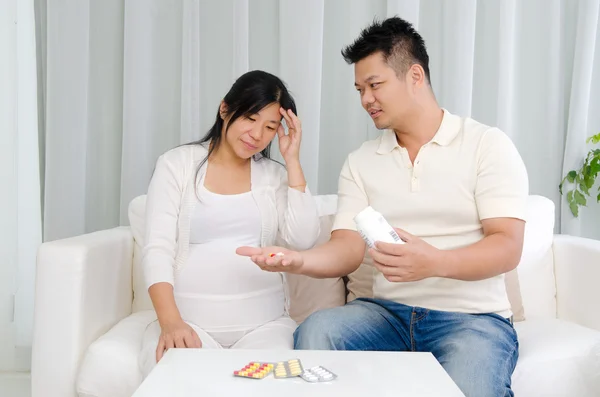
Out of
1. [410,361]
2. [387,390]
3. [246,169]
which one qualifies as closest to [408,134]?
[246,169]

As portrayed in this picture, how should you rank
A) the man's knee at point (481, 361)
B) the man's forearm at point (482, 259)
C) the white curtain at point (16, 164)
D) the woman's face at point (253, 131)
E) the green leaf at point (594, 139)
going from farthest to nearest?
the white curtain at point (16, 164)
the green leaf at point (594, 139)
the woman's face at point (253, 131)
the man's forearm at point (482, 259)
the man's knee at point (481, 361)

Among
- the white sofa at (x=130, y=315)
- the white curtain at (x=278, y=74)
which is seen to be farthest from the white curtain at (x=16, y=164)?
the white sofa at (x=130, y=315)

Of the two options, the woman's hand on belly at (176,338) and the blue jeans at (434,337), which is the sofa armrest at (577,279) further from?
the woman's hand on belly at (176,338)

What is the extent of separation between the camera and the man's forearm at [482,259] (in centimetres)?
131

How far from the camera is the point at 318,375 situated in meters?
0.97

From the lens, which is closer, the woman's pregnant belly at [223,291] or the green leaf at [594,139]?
the woman's pregnant belly at [223,291]

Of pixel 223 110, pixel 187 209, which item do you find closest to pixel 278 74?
pixel 223 110

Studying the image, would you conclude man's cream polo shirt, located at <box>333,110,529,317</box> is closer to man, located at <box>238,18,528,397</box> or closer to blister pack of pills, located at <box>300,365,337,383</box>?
man, located at <box>238,18,528,397</box>

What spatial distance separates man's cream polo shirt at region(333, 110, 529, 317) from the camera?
1.44m

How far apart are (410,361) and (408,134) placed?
2.29 feet

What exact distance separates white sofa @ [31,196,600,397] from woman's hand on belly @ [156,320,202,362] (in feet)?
0.41

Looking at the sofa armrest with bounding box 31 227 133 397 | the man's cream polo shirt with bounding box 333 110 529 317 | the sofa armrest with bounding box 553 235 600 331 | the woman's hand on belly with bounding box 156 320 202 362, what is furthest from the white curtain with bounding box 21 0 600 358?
the woman's hand on belly with bounding box 156 320 202 362

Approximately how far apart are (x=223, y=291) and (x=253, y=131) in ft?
1.29

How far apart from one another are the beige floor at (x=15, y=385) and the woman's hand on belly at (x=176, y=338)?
1066 millimetres
